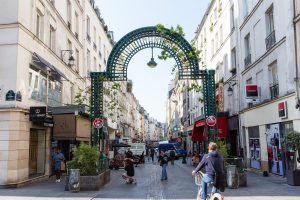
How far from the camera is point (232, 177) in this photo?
1423cm

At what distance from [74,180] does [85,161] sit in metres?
0.92

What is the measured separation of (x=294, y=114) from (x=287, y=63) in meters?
2.42

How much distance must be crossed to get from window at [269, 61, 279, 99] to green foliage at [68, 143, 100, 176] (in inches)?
387

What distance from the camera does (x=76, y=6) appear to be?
1127 inches

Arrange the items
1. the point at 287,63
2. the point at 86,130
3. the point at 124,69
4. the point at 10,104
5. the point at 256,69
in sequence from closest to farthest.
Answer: the point at 10,104 < the point at 287,63 < the point at 124,69 < the point at 256,69 < the point at 86,130

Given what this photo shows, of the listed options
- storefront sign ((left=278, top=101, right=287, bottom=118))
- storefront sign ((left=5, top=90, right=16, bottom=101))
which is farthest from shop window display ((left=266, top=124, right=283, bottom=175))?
storefront sign ((left=5, top=90, right=16, bottom=101))

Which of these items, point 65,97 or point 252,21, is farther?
point 65,97

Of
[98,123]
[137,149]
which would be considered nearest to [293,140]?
[98,123]

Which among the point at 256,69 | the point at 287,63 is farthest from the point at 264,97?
the point at 287,63

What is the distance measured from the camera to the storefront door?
18.7 meters

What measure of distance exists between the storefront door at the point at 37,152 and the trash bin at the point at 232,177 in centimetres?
992

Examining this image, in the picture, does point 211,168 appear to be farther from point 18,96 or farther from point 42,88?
point 42,88

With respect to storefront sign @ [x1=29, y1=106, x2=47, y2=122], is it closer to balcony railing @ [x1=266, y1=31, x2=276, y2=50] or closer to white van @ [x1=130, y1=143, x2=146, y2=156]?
balcony railing @ [x1=266, y1=31, x2=276, y2=50]

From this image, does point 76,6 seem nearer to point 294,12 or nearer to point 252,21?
point 252,21
